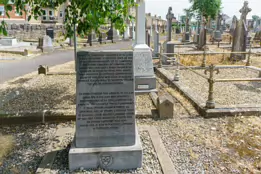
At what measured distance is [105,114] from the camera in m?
2.88

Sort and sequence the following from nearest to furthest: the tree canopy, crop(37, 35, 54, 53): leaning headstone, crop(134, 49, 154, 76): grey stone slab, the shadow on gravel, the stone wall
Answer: the tree canopy < the shadow on gravel < crop(134, 49, 154, 76): grey stone slab < crop(37, 35, 54, 53): leaning headstone < the stone wall

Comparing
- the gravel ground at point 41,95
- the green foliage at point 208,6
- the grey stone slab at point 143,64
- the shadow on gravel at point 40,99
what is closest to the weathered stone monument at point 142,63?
the grey stone slab at point 143,64

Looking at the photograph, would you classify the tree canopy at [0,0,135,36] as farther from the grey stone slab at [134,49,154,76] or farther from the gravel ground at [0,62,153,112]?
the grey stone slab at [134,49,154,76]

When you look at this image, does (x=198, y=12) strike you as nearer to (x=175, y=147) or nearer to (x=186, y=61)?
(x=186, y=61)

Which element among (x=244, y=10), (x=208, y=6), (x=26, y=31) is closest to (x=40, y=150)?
(x=244, y=10)

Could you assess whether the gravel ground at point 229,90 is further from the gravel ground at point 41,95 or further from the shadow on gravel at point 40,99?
the shadow on gravel at point 40,99

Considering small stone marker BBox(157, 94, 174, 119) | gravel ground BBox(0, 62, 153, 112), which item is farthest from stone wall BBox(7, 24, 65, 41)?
small stone marker BBox(157, 94, 174, 119)

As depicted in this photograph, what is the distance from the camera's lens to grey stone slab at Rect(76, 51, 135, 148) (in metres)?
2.78

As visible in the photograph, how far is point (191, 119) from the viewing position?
Result: 4.51 metres

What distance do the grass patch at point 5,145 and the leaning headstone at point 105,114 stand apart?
1.07 meters

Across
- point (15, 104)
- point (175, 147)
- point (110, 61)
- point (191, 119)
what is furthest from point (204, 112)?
point (15, 104)

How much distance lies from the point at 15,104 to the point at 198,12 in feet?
159

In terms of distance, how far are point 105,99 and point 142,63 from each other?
12.3ft

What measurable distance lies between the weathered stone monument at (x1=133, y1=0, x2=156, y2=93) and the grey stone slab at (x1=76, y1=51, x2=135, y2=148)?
3411mm
